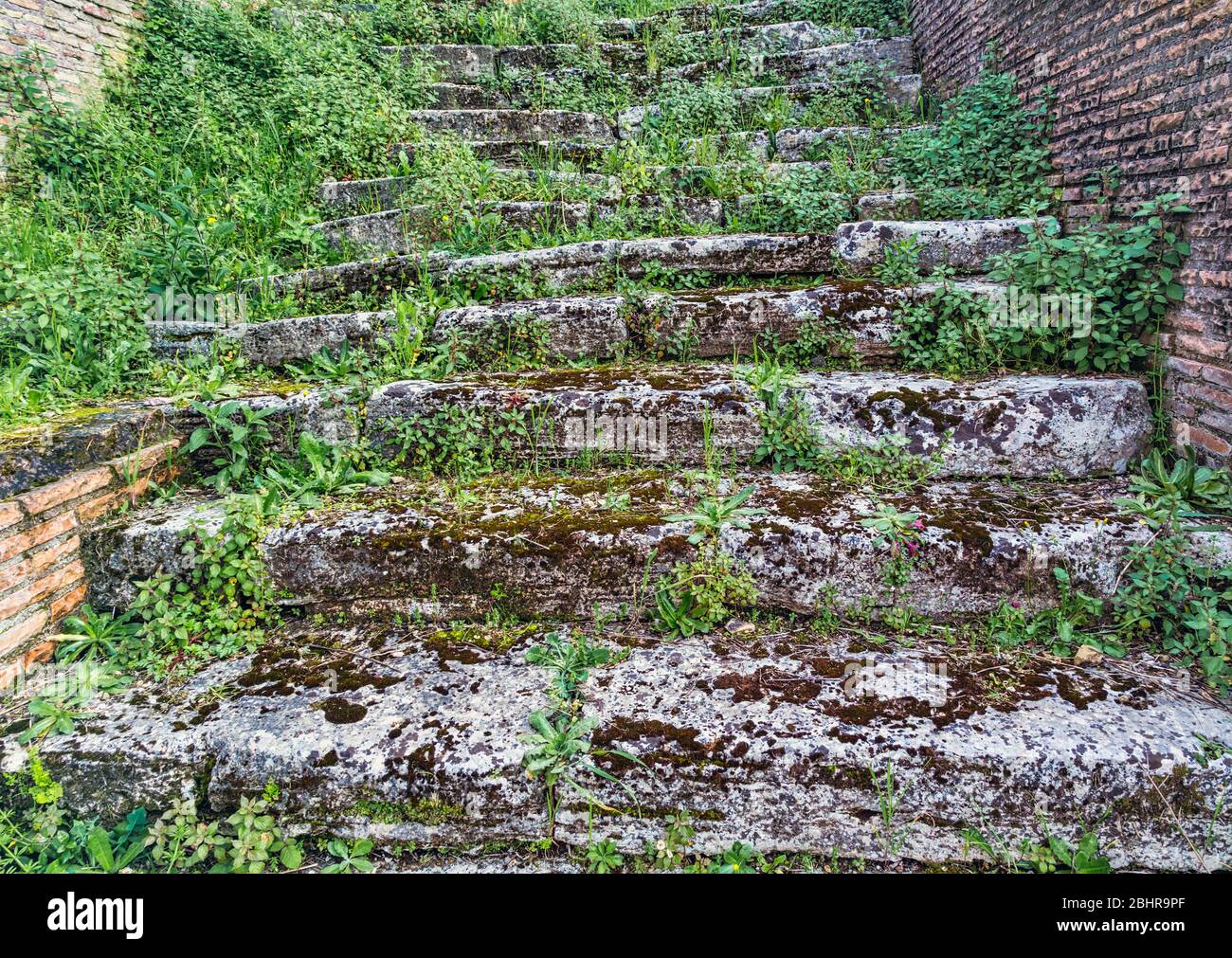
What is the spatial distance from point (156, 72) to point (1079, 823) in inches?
277

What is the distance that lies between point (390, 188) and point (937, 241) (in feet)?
10.9

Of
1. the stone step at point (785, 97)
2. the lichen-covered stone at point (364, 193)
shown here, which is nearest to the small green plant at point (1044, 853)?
the lichen-covered stone at point (364, 193)

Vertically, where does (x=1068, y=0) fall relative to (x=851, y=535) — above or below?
above

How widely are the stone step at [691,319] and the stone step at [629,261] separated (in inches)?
10.3

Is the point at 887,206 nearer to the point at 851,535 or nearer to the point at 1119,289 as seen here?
the point at 1119,289

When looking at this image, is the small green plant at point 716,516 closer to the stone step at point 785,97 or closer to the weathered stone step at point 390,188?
the weathered stone step at point 390,188

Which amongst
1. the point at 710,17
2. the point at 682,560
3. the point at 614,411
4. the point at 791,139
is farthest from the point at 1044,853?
the point at 710,17

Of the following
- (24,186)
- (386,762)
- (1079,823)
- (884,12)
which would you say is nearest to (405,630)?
(386,762)

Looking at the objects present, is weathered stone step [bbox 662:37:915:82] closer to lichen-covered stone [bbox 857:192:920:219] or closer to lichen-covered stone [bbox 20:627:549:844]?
lichen-covered stone [bbox 857:192:920:219]

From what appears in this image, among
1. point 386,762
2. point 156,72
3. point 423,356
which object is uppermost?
point 156,72

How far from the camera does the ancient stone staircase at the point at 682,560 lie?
1.68 meters

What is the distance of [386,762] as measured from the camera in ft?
5.71

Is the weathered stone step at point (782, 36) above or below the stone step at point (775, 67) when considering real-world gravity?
above

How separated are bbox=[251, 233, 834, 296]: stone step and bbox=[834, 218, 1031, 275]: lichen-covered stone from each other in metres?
0.16
